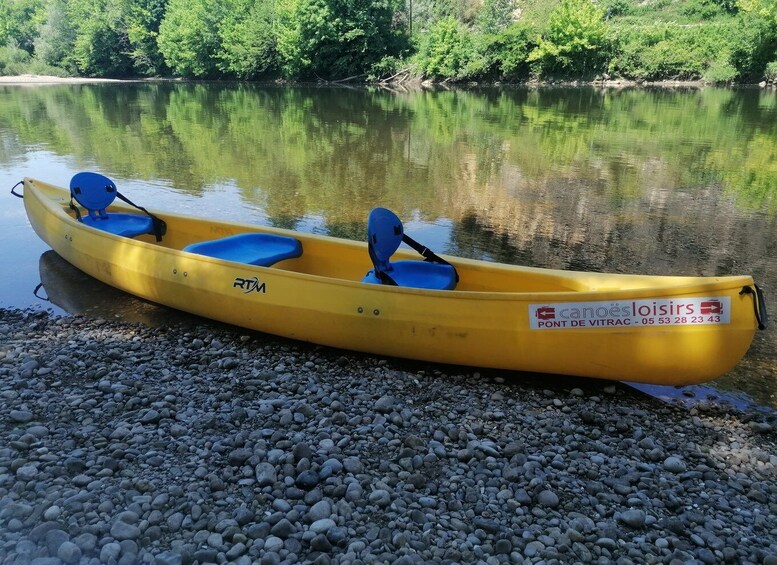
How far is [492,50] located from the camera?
Result: 5016 cm

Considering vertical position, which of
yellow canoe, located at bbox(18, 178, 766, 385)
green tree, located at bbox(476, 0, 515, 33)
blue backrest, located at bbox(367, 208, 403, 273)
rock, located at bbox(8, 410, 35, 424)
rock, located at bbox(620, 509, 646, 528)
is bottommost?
rock, located at bbox(620, 509, 646, 528)

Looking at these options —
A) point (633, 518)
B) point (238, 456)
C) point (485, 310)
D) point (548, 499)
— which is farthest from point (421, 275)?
point (633, 518)

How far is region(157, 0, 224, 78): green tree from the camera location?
5931 centimetres

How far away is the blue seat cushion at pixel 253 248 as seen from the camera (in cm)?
674

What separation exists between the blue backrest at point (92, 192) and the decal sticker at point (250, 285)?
322cm

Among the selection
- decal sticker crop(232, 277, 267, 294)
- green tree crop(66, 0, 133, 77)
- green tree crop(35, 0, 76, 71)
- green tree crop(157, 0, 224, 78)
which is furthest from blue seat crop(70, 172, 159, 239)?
green tree crop(35, 0, 76, 71)

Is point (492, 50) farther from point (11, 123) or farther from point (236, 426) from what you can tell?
point (236, 426)

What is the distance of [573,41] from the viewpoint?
4822 cm

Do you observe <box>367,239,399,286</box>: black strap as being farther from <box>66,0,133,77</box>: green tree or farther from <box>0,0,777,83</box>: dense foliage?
<box>66,0,133,77</box>: green tree

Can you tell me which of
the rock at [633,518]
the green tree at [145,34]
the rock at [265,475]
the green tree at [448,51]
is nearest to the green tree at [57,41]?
the green tree at [145,34]

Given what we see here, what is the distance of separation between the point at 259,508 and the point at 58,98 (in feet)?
142

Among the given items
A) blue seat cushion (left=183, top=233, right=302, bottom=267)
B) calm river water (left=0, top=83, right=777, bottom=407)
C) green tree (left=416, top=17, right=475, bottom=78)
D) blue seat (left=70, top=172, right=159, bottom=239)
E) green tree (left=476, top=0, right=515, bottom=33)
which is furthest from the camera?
green tree (left=476, top=0, right=515, bottom=33)

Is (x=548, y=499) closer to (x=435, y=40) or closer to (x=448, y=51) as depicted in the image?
(x=448, y=51)

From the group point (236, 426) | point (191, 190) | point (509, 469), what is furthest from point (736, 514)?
point (191, 190)
